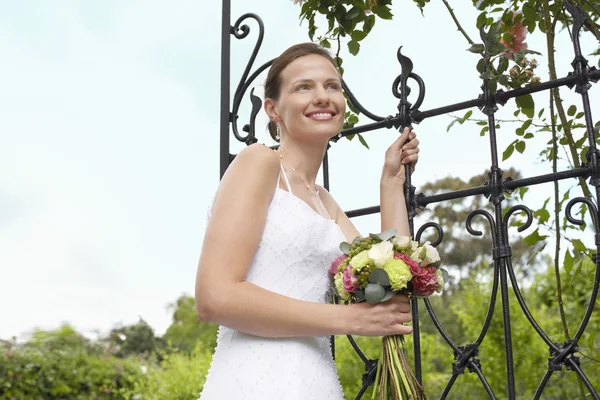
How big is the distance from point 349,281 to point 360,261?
0.19 feet

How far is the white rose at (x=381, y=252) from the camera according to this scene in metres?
1.61

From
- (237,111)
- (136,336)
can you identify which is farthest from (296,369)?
(136,336)

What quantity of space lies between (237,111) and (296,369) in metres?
1.18

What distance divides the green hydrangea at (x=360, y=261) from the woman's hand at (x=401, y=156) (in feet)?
1.62

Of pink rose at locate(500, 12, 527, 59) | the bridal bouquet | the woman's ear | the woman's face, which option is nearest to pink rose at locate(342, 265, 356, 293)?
the bridal bouquet

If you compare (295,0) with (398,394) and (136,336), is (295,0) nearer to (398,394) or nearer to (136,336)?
(398,394)

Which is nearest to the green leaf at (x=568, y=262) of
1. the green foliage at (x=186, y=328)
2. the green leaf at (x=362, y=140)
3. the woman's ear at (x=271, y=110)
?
the green leaf at (x=362, y=140)

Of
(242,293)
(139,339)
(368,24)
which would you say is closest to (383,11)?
(368,24)

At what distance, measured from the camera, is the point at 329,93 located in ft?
6.41

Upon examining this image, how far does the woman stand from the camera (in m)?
1.63

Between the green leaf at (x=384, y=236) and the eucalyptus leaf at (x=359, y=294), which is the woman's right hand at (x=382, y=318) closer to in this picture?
the eucalyptus leaf at (x=359, y=294)

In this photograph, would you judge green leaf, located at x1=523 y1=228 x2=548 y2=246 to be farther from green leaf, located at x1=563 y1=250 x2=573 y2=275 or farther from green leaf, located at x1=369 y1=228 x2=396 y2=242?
green leaf, located at x1=369 y1=228 x2=396 y2=242

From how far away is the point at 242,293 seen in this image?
1617 mm

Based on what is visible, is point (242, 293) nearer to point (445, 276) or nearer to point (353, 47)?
point (445, 276)
